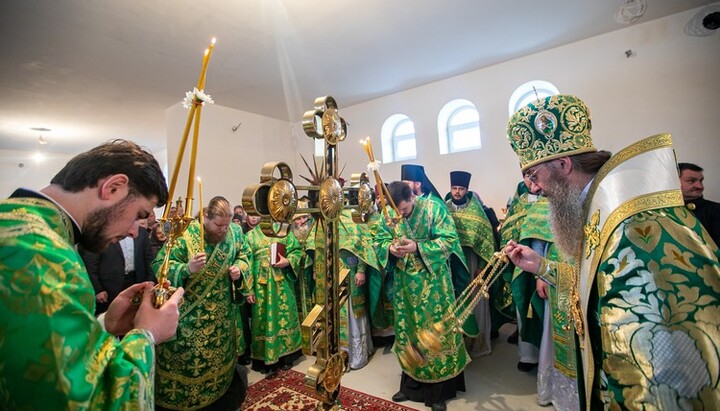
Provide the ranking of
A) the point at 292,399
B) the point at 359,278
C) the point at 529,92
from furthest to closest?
the point at 529,92
the point at 359,278
the point at 292,399

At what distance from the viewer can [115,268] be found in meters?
3.99

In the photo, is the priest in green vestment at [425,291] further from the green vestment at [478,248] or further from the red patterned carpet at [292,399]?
the green vestment at [478,248]

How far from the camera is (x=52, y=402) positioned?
0.77 m

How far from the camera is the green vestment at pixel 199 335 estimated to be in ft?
9.16

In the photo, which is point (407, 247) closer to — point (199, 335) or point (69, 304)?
point (199, 335)

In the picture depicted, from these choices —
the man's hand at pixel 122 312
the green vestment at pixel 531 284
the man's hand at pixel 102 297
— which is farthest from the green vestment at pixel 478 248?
the man's hand at pixel 102 297

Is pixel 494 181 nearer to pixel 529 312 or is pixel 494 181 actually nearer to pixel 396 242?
pixel 529 312

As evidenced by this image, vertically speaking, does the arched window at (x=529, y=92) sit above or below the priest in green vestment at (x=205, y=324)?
above

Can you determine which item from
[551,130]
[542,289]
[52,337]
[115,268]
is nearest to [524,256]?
[551,130]

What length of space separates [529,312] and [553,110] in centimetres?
236

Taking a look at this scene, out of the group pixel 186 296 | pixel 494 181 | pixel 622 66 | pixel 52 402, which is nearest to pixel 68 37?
pixel 186 296

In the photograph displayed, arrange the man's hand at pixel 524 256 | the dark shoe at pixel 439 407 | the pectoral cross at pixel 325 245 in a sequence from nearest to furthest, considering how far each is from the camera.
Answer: the pectoral cross at pixel 325 245 → the man's hand at pixel 524 256 → the dark shoe at pixel 439 407

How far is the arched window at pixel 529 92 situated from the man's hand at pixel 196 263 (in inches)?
211

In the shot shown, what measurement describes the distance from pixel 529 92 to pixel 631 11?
1729 mm
